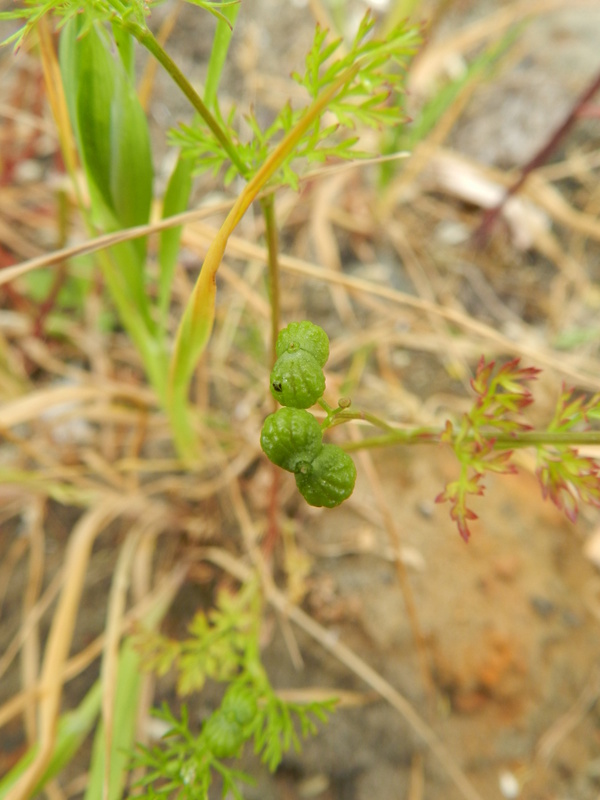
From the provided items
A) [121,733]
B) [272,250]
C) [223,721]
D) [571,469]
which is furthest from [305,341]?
[121,733]

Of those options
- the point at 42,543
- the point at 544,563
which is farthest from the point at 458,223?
the point at 42,543

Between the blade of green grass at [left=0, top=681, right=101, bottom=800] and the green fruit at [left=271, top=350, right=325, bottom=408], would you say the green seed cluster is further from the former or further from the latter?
the blade of green grass at [left=0, top=681, right=101, bottom=800]

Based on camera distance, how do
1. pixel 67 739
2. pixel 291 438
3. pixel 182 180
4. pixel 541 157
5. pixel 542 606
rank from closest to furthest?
pixel 291 438, pixel 182 180, pixel 67 739, pixel 542 606, pixel 541 157

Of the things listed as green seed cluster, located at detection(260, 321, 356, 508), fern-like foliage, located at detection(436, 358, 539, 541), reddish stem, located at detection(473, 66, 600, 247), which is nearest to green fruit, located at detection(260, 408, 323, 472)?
green seed cluster, located at detection(260, 321, 356, 508)

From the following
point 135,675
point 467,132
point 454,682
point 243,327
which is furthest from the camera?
point 467,132

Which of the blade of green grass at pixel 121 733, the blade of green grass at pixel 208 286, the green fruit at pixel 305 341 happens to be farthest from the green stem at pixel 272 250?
the blade of green grass at pixel 121 733

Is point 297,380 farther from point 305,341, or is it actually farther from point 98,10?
point 98,10

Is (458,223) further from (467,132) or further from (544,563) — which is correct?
(544,563)
